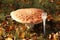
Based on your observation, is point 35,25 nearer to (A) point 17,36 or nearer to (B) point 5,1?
(A) point 17,36

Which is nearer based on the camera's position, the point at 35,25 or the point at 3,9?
the point at 35,25

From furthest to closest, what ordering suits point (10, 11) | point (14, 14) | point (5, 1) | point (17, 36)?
point (5, 1) → point (10, 11) → point (14, 14) → point (17, 36)

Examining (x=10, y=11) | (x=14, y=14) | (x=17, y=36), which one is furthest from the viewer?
(x=10, y=11)

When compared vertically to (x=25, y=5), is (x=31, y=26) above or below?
below

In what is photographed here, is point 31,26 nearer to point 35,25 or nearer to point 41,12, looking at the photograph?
point 35,25

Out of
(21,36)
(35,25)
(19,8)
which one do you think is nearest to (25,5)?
(19,8)

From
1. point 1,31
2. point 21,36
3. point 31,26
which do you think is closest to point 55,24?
point 31,26
